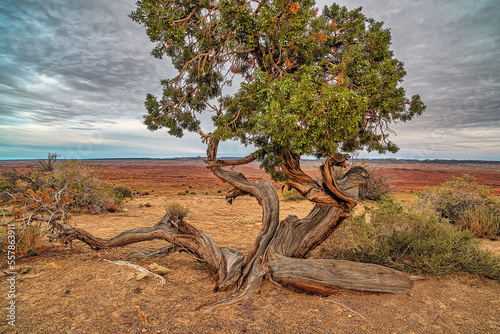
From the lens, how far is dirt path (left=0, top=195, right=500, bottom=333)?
Result: 3938 millimetres

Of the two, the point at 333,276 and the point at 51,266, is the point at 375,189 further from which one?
the point at 51,266

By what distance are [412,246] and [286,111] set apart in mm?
4985

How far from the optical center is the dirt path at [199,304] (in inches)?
155

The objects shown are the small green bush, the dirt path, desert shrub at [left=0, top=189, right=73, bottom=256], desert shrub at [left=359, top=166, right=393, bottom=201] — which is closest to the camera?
the dirt path

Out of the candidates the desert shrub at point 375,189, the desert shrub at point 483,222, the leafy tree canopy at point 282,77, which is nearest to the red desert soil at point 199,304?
the leafy tree canopy at point 282,77

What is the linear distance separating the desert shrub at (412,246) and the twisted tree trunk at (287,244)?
786 millimetres

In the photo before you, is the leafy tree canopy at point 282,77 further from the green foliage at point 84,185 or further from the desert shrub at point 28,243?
the green foliage at point 84,185

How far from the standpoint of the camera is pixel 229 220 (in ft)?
43.6

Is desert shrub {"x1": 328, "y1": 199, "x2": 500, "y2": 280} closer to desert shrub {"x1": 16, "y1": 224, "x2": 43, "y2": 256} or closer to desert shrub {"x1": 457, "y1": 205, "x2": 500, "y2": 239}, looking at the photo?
desert shrub {"x1": 457, "y1": 205, "x2": 500, "y2": 239}

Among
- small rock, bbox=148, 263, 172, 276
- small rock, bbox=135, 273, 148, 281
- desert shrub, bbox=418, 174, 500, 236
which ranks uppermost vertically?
desert shrub, bbox=418, 174, 500, 236

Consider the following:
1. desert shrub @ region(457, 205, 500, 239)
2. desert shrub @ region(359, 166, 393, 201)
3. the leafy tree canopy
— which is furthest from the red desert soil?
desert shrub @ region(359, 166, 393, 201)

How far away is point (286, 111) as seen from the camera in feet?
13.4

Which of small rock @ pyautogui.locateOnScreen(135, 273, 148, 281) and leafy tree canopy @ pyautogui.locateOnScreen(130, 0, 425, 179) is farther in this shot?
small rock @ pyautogui.locateOnScreen(135, 273, 148, 281)

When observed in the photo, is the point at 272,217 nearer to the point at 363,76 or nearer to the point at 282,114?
the point at 282,114
